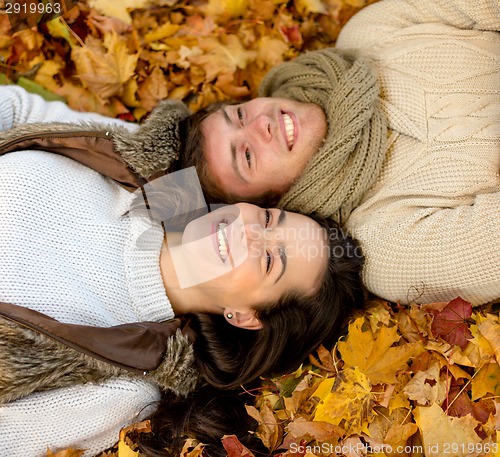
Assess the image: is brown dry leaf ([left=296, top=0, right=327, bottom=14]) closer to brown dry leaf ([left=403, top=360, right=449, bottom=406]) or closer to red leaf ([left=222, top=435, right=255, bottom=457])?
brown dry leaf ([left=403, top=360, right=449, bottom=406])

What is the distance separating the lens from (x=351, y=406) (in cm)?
203

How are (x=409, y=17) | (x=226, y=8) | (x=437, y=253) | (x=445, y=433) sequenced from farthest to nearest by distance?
(x=226, y=8) → (x=409, y=17) → (x=437, y=253) → (x=445, y=433)

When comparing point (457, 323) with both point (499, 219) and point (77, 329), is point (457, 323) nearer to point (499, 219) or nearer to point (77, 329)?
point (499, 219)

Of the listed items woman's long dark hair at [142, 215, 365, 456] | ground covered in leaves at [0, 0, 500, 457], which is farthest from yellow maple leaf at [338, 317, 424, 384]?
woman's long dark hair at [142, 215, 365, 456]

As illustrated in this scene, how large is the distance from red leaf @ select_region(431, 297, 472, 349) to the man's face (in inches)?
36.0

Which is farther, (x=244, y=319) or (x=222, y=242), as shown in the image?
(x=244, y=319)

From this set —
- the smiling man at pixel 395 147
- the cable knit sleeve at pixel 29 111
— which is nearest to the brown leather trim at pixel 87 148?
the cable knit sleeve at pixel 29 111

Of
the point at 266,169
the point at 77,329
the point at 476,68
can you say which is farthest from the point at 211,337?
the point at 476,68

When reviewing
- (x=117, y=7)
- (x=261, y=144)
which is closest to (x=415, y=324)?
(x=261, y=144)

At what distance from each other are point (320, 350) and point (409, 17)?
174cm

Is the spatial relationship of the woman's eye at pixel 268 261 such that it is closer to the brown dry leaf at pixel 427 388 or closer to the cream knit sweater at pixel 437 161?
the cream knit sweater at pixel 437 161

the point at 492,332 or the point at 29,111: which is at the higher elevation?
the point at 29,111

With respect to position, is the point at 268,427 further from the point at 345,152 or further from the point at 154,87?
the point at 154,87

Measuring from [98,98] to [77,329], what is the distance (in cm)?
150
